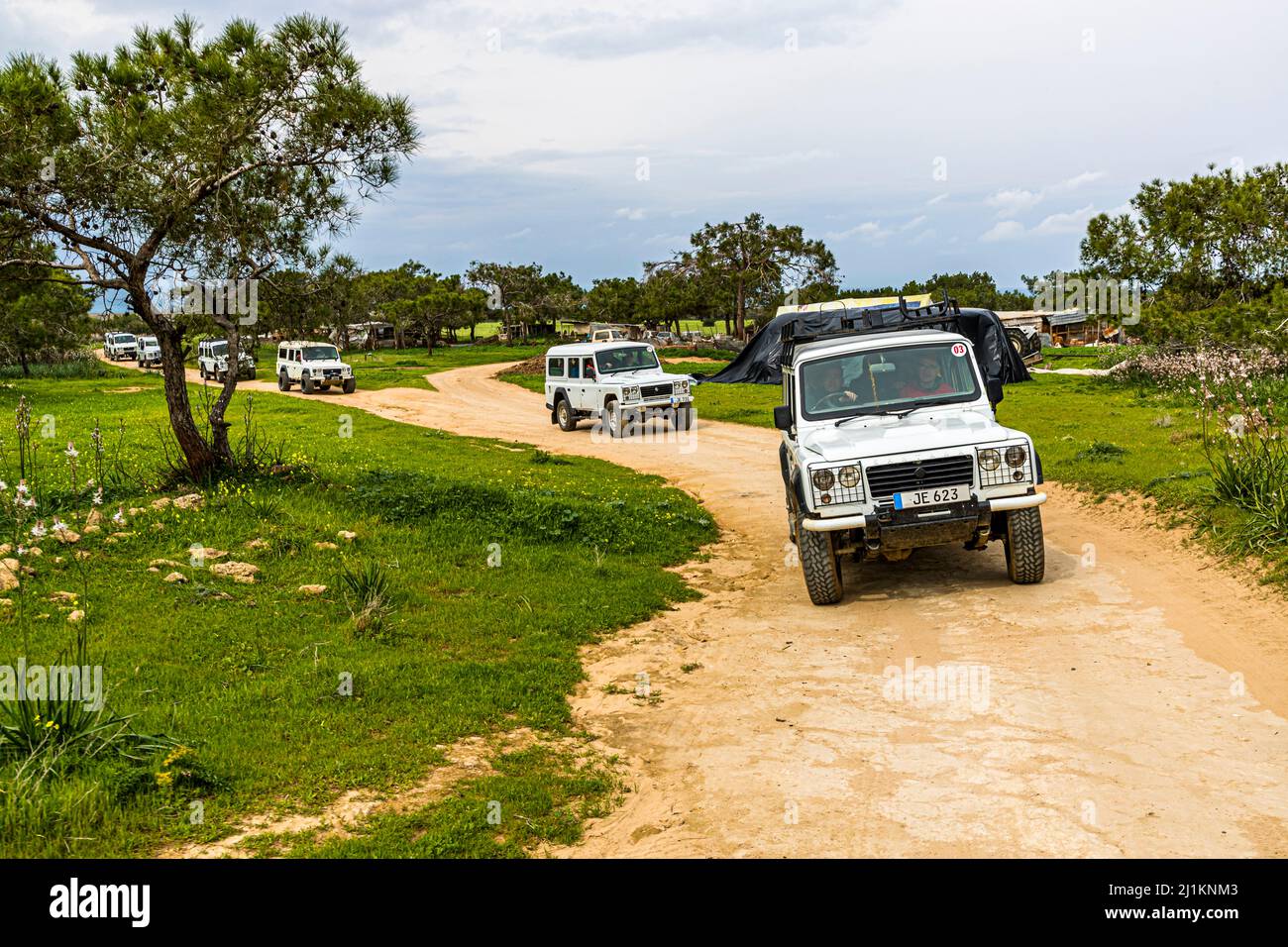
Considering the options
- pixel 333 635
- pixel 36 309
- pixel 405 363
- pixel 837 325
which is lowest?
pixel 333 635

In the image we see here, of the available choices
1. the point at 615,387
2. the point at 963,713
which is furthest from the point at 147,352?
the point at 963,713

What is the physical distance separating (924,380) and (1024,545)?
1.95m

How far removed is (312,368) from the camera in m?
36.8

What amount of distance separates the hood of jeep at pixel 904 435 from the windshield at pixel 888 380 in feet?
0.98

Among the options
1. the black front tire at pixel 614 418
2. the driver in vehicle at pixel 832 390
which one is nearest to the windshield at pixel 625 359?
the black front tire at pixel 614 418

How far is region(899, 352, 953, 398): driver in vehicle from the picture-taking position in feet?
32.1

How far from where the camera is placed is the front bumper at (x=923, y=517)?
836 centimetres

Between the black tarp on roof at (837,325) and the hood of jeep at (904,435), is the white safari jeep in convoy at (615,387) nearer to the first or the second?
the black tarp on roof at (837,325)

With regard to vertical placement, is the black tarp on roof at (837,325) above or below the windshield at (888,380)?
above

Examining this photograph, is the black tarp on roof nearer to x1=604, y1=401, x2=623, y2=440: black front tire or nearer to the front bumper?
x1=604, y1=401, x2=623, y2=440: black front tire

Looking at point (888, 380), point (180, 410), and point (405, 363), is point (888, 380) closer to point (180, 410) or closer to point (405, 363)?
point (180, 410)

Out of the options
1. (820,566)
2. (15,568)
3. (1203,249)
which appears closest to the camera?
(15,568)

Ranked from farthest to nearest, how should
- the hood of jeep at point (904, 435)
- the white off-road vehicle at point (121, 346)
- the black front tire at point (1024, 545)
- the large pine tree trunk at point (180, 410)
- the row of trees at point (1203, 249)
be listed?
the white off-road vehicle at point (121, 346), the row of trees at point (1203, 249), the large pine tree trunk at point (180, 410), the black front tire at point (1024, 545), the hood of jeep at point (904, 435)
